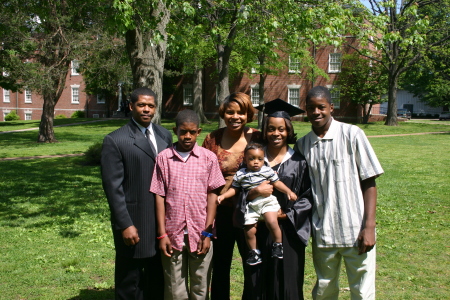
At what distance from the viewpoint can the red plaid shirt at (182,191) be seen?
332 centimetres

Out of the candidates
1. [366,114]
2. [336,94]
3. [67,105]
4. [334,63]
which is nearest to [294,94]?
[336,94]

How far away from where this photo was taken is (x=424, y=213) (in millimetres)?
7637

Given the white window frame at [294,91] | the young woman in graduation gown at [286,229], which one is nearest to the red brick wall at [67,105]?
the white window frame at [294,91]

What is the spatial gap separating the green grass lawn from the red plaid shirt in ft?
4.83

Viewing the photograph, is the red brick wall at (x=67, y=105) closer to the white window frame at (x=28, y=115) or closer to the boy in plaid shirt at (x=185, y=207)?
the white window frame at (x=28, y=115)

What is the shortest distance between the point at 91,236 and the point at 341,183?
4.45 m

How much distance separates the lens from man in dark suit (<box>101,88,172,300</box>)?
3299 mm

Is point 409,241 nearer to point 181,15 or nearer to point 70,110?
point 181,15

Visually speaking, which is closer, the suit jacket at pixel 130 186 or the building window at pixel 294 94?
the suit jacket at pixel 130 186

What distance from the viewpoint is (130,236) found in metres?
3.29

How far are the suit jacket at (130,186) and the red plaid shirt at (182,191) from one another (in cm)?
12

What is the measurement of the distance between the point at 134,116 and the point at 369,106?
33.4 meters

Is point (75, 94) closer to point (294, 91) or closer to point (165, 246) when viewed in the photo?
point (294, 91)

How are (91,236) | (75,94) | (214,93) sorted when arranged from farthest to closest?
(75,94) < (214,93) < (91,236)
